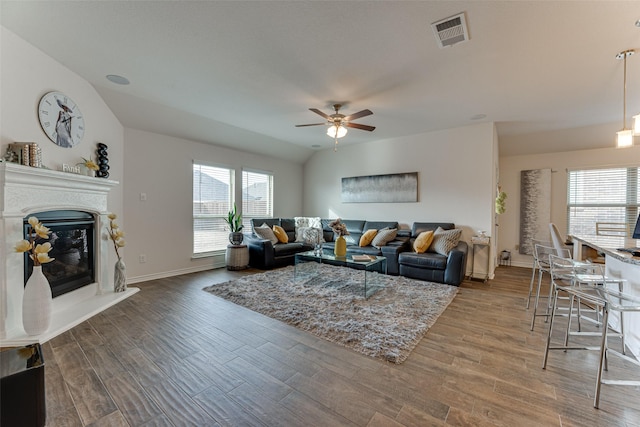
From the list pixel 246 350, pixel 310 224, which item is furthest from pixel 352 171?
pixel 246 350

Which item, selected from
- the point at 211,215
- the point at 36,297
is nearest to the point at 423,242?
the point at 211,215

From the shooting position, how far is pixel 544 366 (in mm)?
1990

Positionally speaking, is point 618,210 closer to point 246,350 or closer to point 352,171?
point 352,171

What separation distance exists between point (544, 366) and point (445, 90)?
301cm

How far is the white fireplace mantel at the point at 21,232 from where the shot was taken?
2277mm

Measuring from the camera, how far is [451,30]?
210 centimetres

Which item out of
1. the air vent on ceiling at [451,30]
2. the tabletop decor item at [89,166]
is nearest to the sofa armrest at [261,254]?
the tabletop decor item at [89,166]

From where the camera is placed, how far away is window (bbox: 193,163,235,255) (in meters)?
5.07

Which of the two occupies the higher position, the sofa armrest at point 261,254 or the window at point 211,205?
the window at point 211,205

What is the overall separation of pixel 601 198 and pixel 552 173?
2.91ft

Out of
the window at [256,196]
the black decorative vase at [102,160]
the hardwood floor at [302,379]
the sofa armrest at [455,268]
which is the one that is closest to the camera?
the hardwood floor at [302,379]

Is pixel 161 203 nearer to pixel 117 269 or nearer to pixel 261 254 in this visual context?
pixel 117 269

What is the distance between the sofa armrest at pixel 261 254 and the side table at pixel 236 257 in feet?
0.50

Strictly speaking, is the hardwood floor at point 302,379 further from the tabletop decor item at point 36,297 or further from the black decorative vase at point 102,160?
the black decorative vase at point 102,160
